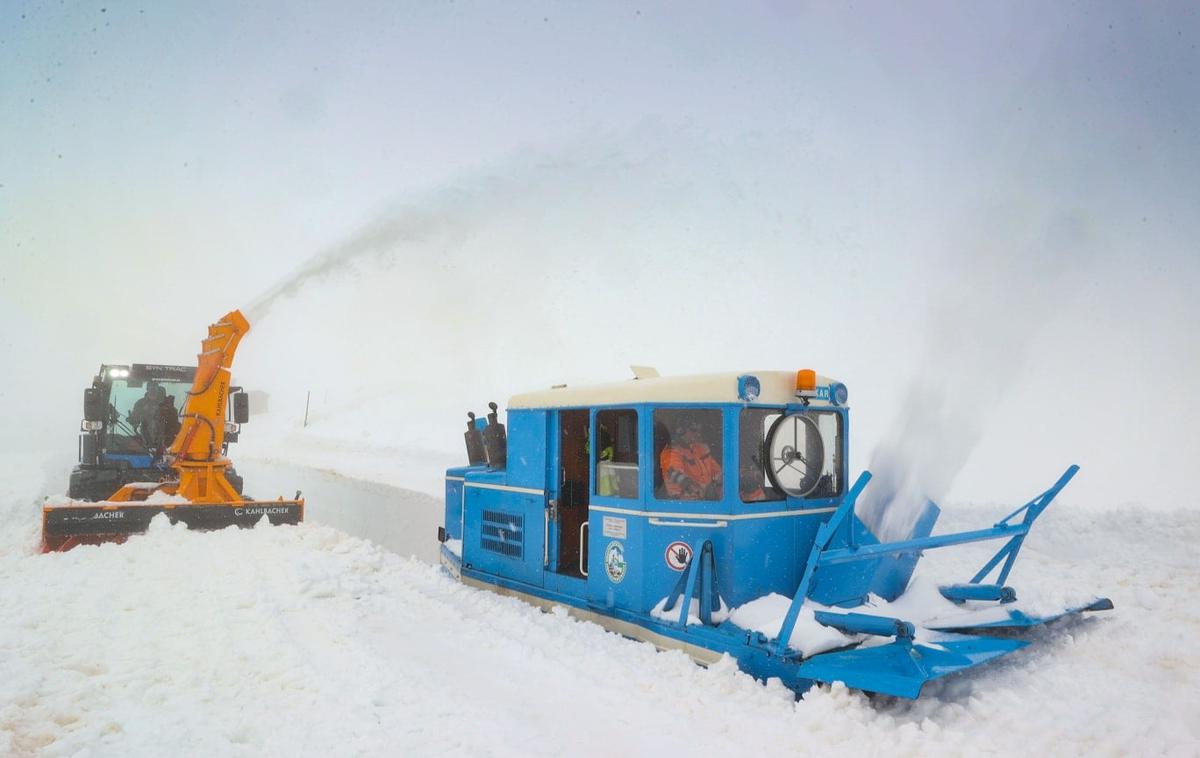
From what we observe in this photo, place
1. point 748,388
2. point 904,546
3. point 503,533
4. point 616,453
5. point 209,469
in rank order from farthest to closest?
point 209,469, point 503,533, point 616,453, point 748,388, point 904,546

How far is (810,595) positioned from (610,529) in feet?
5.75

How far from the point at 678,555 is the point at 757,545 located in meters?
0.64

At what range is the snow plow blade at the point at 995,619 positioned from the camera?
17.9 ft

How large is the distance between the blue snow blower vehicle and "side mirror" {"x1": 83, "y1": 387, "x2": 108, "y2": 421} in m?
9.35

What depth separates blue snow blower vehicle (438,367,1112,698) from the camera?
503cm

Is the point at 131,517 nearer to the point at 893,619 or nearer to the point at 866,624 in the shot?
the point at 866,624

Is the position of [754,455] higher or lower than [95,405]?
lower

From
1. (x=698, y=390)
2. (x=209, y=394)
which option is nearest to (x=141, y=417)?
(x=209, y=394)

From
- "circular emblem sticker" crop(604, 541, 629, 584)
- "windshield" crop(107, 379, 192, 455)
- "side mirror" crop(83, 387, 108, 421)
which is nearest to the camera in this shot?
"circular emblem sticker" crop(604, 541, 629, 584)

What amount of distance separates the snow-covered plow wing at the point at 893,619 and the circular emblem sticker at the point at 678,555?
925mm

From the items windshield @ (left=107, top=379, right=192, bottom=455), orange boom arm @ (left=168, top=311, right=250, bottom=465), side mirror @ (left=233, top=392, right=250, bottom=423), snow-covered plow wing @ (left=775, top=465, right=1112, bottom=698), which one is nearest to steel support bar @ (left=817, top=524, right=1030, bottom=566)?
snow-covered plow wing @ (left=775, top=465, right=1112, bottom=698)

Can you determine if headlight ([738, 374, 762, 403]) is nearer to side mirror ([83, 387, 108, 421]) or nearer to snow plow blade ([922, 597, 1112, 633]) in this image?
snow plow blade ([922, 597, 1112, 633])

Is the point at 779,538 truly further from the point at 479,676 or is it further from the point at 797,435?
the point at 479,676

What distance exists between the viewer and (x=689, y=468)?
18.9 feet
